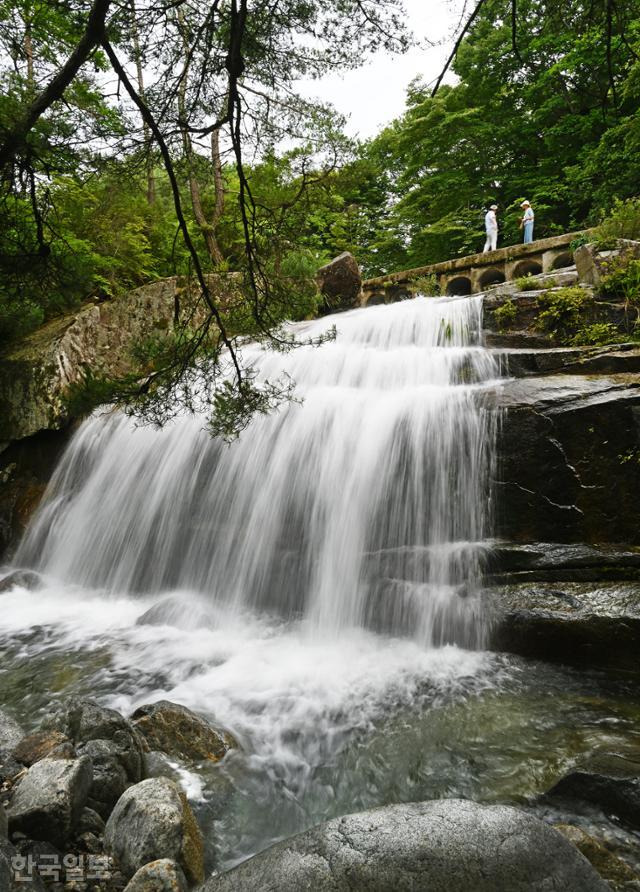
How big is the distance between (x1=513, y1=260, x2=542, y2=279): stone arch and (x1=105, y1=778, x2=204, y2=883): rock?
42.3ft

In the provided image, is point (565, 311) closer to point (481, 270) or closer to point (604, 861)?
point (604, 861)

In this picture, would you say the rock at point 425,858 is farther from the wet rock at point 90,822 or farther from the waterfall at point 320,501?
the waterfall at point 320,501

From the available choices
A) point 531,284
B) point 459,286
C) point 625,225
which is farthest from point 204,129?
point 459,286

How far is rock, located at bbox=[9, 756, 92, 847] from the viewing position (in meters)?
2.01

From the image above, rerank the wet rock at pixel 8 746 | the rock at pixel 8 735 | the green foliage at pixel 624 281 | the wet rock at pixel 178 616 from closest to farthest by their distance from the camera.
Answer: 1. the wet rock at pixel 8 746
2. the rock at pixel 8 735
3. the wet rock at pixel 178 616
4. the green foliage at pixel 624 281

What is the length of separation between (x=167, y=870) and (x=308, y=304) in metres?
3.40

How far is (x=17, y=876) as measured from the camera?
1683mm

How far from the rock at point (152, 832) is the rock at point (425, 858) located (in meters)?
0.39

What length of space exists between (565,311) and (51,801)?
22.4 ft

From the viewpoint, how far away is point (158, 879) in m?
1.87

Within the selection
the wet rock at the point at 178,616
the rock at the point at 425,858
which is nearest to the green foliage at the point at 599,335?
the rock at the point at 425,858

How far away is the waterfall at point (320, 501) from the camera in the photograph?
15.7 feet

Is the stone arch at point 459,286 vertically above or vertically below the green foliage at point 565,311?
above

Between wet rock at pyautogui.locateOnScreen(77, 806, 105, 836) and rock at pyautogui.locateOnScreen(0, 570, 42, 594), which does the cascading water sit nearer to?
rock at pyautogui.locateOnScreen(0, 570, 42, 594)
